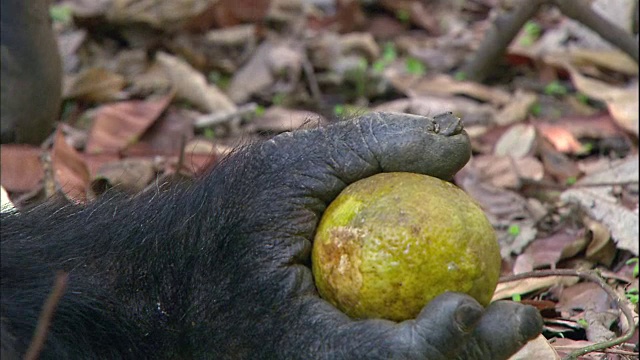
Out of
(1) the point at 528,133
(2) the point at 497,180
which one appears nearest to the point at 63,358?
(2) the point at 497,180

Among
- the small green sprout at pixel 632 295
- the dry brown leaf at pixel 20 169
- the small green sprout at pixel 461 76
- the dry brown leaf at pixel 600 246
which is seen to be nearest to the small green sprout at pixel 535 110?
the small green sprout at pixel 461 76

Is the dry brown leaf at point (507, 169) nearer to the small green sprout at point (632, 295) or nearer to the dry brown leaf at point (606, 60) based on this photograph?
the small green sprout at point (632, 295)

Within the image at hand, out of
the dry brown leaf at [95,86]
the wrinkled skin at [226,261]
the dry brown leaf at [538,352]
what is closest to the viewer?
the wrinkled skin at [226,261]

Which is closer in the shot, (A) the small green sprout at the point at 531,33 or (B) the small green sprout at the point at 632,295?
(B) the small green sprout at the point at 632,295

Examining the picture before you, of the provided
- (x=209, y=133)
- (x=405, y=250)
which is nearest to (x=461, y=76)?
(x=209, y=133)

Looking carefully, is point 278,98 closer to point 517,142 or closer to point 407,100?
point 407,100

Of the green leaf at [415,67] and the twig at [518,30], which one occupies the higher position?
the twig at [518,30]

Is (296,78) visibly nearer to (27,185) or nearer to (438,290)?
(27,185)
